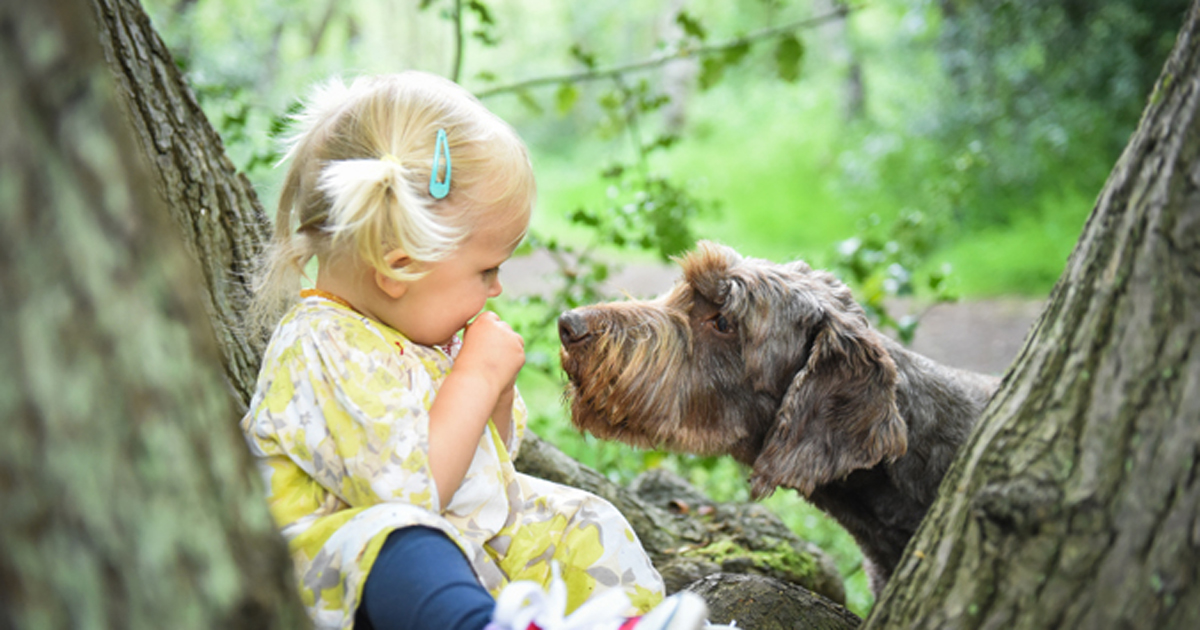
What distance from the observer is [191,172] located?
3102 mm

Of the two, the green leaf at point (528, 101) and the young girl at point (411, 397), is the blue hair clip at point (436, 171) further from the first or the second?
the green leaf at point (528, 101)

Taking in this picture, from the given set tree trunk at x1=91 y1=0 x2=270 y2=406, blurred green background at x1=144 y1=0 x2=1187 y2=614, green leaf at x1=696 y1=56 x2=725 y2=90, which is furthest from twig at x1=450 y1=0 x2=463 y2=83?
tree trunk at x1=91 y1=0 x2=270 y2=406

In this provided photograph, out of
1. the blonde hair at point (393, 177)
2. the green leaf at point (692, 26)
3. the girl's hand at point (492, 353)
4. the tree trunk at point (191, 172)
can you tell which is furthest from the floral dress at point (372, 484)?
the green leaf at point (692, 26)

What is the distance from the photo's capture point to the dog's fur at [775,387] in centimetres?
305

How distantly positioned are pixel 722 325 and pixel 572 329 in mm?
597

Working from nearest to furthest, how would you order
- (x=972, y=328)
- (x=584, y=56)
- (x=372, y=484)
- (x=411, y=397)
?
(x=372, y=484) < (x=411, y=397) < (x=584, y=56) < (x=972, y=328)

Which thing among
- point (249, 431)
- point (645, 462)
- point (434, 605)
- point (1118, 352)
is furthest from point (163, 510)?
point (645, 462)

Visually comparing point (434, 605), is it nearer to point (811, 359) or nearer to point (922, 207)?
point (811, 359)

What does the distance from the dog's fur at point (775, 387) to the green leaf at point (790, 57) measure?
2.07 m

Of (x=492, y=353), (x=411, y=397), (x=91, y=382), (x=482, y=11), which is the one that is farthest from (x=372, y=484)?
(x=482, y=11)

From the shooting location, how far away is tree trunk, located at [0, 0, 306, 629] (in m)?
1.05

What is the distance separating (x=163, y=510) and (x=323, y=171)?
1469mm

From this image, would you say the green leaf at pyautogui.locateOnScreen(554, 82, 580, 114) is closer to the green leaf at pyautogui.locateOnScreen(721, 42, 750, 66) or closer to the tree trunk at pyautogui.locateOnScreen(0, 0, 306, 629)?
the green leaf at pyautogui.locateOnScreen(721, 42, 750, 66)

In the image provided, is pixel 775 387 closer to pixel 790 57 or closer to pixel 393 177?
pixel 393 177
